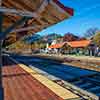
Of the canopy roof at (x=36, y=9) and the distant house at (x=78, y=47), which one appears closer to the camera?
the canopy roof at (x=36, y=9)

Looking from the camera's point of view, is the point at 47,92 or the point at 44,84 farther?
the point at 44,84

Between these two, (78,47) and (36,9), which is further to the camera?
(78,47)

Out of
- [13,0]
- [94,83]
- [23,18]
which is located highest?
[13,0]

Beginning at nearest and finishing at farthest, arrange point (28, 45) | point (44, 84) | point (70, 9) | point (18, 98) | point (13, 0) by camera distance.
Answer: point (13, 0) < point (70, 9) < point (18, 98) < point (44, 84) < point (28, 45)

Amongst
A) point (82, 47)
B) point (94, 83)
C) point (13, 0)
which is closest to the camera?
point (13, 0)

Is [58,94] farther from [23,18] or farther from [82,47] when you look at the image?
[82,47]

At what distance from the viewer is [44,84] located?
1123 centimetres

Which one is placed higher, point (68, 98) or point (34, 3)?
point (34, 3)

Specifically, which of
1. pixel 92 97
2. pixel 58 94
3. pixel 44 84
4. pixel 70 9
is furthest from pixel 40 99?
pixel 70 9

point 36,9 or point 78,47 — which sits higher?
point 78,47

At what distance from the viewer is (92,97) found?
353 inches

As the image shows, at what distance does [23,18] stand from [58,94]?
456cm

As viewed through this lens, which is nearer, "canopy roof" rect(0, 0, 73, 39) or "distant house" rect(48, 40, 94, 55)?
"canopy roof" rect(0, 0, 73, 39)

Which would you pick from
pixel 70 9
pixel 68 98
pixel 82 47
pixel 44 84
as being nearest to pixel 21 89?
pixel 44 84
